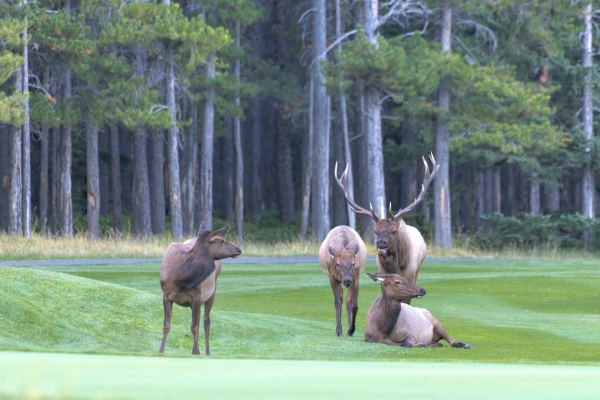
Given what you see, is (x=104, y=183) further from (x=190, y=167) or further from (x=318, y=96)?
(x=318, y=96)

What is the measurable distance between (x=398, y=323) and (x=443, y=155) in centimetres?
2820

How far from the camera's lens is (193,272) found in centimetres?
1236

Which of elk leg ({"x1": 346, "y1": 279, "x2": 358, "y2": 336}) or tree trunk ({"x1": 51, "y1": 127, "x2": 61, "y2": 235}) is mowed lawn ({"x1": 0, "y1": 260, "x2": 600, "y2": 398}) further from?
tree trunk ({"x1": 51, "y1": 127, "x2": 61, "y2": 235})

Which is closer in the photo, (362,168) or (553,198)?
(553,198)

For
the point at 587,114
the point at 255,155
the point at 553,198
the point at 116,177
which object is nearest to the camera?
the point at 587,114

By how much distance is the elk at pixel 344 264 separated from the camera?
50.0 ft

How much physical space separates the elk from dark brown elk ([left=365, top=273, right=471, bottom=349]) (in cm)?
62

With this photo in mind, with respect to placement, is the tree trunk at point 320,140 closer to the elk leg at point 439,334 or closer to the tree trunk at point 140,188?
the tree trunk at point 140,188

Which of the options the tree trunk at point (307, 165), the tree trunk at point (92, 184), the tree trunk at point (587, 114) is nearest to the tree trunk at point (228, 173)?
the tree trunk at point (307, 165)

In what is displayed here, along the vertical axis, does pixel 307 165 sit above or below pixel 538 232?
Result: above

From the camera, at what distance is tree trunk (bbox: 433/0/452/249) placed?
1625 inches

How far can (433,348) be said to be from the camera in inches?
556

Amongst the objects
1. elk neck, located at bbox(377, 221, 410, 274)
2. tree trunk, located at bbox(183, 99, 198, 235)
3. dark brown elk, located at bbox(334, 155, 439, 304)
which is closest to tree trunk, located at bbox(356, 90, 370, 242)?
tree trunk, located at bbox(183, 99, 198, 235)

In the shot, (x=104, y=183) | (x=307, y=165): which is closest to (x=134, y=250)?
(x=307, y=165)
